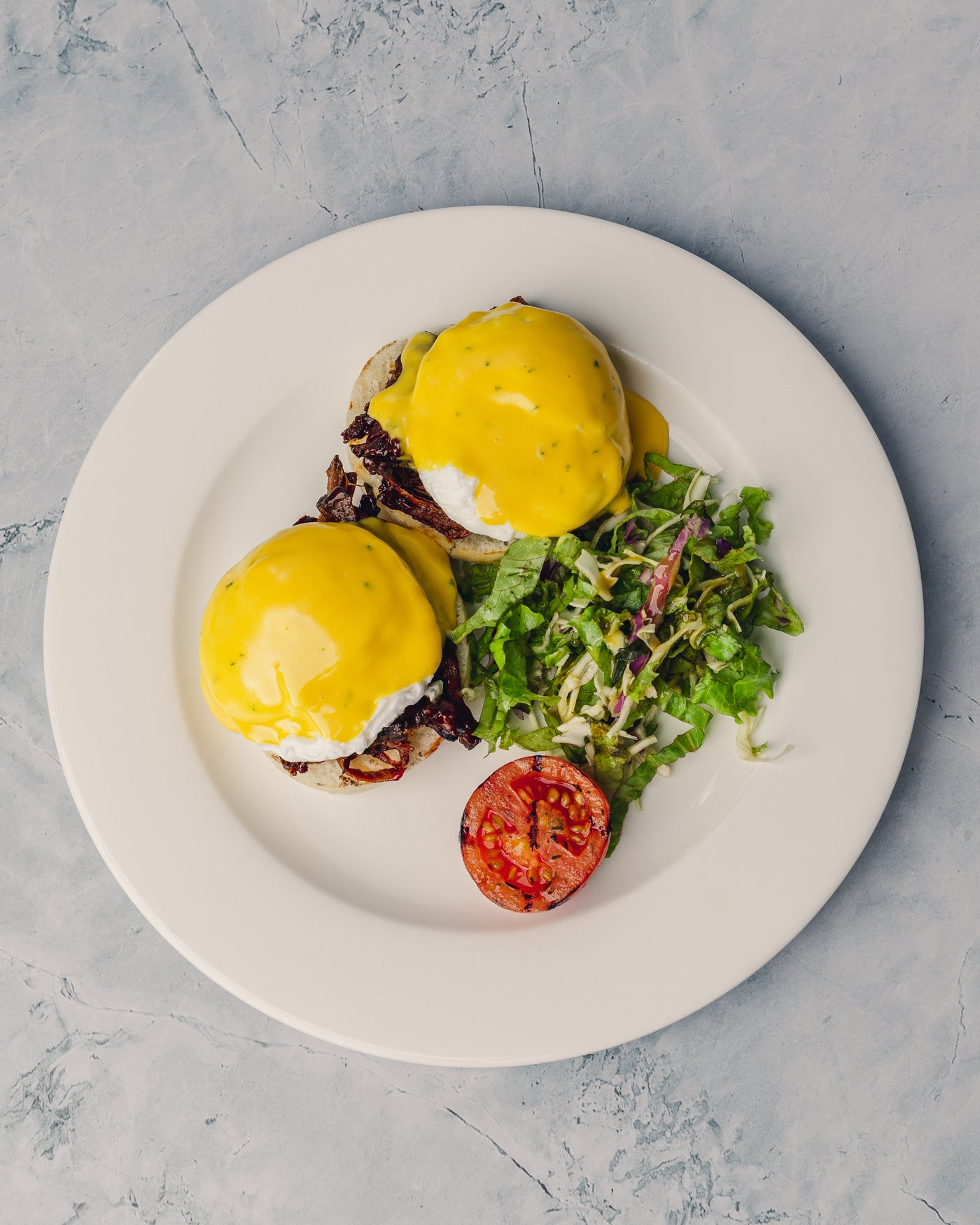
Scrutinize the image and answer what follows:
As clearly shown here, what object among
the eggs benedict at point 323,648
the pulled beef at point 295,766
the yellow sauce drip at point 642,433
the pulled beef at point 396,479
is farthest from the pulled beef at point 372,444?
the pulled beef at point 295,766

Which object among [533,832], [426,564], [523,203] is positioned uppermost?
[523,203]

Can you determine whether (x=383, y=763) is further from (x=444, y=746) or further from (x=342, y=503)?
(x=342, y=503)

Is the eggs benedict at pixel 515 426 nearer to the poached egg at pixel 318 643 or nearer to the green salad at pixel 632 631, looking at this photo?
the green salad at pixel 632 631

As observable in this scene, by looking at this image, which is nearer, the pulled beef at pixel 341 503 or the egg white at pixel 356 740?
the egg white at pixel 356 740

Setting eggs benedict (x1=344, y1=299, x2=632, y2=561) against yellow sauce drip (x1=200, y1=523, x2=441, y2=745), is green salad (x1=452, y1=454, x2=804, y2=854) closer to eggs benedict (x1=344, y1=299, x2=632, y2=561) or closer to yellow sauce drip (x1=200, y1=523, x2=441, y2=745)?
eggs benedict (x1=344, y1=299, x2=632, y2=561)

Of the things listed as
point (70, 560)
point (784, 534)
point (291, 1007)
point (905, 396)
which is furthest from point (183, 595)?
point (905, 396)

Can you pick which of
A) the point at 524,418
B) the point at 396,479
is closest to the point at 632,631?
the point at 524,418
